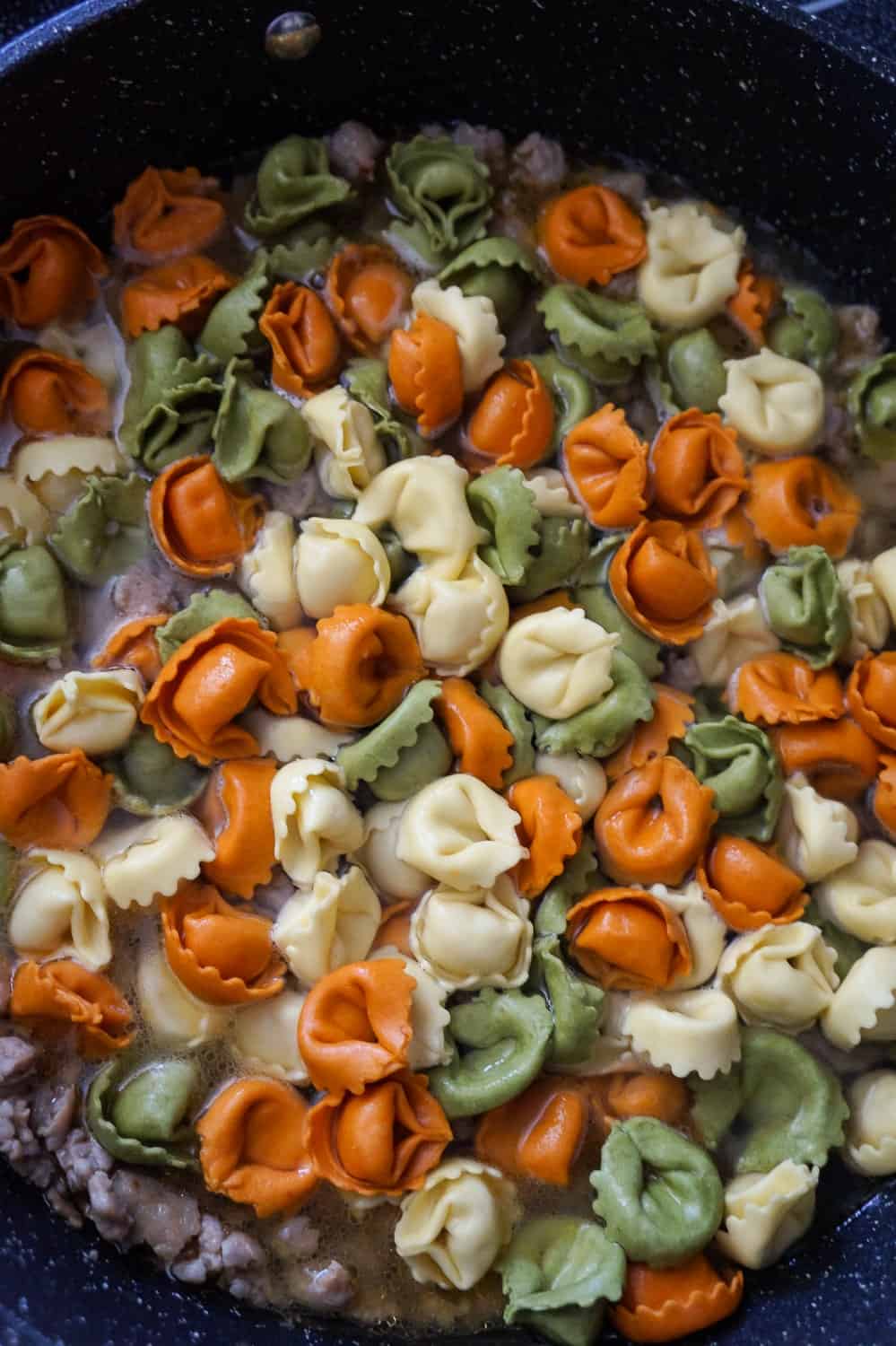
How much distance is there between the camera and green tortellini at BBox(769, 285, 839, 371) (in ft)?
7.35

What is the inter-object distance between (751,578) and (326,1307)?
1.25 m

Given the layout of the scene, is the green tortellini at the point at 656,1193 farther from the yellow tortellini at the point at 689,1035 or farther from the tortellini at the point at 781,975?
the tortellini at the point at 781,975

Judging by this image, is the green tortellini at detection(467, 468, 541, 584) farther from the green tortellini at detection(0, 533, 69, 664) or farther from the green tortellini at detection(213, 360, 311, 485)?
the green tortellini at detection(0, 533, 69, 664)

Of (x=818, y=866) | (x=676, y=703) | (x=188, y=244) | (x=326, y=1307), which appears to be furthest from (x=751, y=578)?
(x=326, y=1307)

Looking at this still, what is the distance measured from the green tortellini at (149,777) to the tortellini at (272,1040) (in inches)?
12.5

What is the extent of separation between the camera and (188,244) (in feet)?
7.22

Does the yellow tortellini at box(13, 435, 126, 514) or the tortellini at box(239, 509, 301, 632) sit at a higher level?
the yellow tortellini at box(13, 435, 126, 514)

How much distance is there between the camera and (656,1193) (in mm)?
1913

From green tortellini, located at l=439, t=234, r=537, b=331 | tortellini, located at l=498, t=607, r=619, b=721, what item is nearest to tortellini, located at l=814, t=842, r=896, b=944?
tortellini, located at l=498, t=607, r=619, b=721

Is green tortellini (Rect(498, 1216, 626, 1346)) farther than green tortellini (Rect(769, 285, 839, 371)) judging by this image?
No

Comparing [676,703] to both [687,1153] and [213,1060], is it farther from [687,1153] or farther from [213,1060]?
[213,1060]

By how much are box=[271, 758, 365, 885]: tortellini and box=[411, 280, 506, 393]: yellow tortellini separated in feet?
2.15

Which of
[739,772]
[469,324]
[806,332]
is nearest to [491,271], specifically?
[469,324]

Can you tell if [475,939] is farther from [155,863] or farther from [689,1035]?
[155,863]
